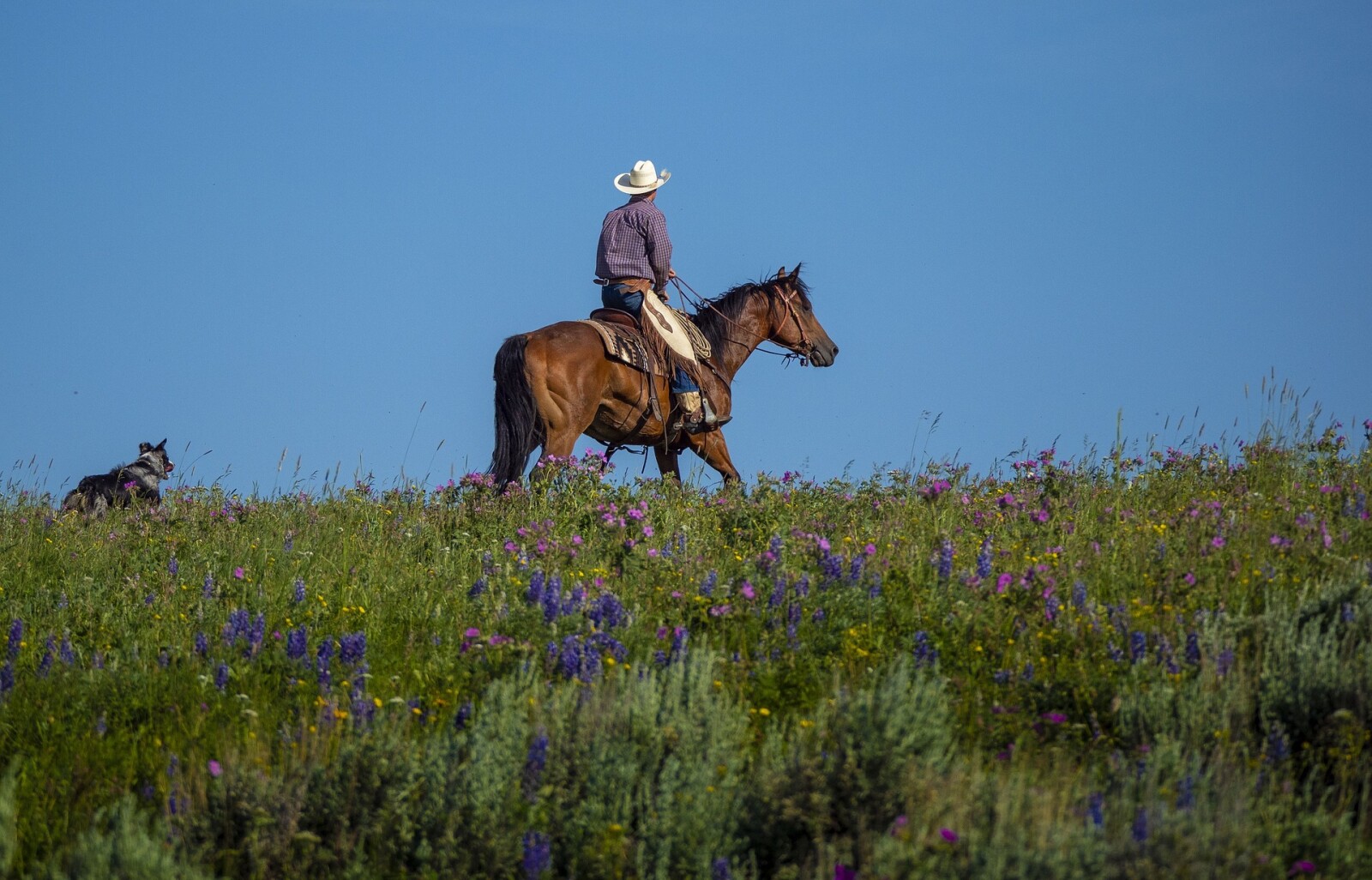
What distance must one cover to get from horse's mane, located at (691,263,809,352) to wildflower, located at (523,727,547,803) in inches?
373

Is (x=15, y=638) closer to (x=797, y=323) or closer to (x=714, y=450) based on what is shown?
(x=714, y=450)

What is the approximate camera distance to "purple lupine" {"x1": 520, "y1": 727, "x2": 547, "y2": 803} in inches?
150

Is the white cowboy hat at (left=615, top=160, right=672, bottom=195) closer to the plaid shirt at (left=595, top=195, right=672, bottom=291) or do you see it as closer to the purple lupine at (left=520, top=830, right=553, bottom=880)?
the plaid shirt at (left=595, top=195, right=672, bottom=291)

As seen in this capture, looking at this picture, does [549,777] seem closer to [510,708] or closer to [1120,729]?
[510,708]

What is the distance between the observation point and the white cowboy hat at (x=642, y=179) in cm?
1248

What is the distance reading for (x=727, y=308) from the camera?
13812mm

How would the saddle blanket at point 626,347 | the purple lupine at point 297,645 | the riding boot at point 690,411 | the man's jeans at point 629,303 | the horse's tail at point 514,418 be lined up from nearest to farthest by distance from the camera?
the purple lupine at point 297,645 → the horse's tail at point 514,418 → the saddle blanket at point 626,347 → the man's jeans at point 629,303 → the riding boot at point 690,411

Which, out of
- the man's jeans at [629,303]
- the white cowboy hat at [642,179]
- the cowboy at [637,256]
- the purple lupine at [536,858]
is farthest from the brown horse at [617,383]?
the purple lupine at [536,858]

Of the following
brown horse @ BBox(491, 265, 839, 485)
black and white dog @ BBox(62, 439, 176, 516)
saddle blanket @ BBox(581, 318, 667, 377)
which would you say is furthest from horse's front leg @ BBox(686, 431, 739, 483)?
black and white dog @ BBox(62, 439, 176, 516)

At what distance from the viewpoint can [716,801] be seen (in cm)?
370

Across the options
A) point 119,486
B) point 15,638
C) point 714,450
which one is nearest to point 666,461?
point 714,450

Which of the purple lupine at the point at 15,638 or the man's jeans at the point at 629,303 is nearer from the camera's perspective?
the purple lupine at the point at 15,638

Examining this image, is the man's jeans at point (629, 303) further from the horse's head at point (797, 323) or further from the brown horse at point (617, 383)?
the horse's head at point (797, 323)

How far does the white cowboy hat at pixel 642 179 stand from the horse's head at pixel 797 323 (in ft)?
7.03
